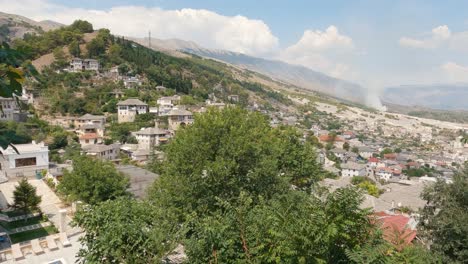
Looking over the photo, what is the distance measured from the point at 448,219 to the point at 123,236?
807cm

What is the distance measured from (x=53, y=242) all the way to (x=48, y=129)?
25682mm

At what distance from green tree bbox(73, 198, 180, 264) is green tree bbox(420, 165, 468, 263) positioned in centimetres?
711

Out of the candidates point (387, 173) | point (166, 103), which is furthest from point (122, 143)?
point (387, 173)

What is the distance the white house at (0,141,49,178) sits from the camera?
20.7 metres

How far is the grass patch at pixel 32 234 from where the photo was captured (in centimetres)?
1195

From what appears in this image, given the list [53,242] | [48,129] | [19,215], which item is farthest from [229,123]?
[48,129]

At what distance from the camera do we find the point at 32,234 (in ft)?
40.9

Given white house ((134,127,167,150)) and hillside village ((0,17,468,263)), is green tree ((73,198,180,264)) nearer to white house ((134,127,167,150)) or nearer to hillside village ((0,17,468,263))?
hillside village ((0,17,468,263))

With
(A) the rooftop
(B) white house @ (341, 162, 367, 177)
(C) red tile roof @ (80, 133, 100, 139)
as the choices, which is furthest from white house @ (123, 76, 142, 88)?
(B) white house @ (341, 162, 367, 177)

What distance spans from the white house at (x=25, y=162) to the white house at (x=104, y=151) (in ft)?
22.5

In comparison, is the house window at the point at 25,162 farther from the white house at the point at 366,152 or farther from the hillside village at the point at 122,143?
the white house at the point at 366,152

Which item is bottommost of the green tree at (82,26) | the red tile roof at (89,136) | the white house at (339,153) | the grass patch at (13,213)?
the white house at (339,153)

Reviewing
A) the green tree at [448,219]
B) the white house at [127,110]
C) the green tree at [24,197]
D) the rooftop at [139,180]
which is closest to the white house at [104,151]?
the white house at [127,110]

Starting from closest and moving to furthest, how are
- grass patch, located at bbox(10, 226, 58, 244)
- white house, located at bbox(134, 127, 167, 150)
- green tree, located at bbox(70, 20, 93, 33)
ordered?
grass patch, located at bbox(10, 226, 58, 244) → white house, located at bbox(134, 127, 167, 150) → green tree, located at bbox(70, 20, 93, 33)
